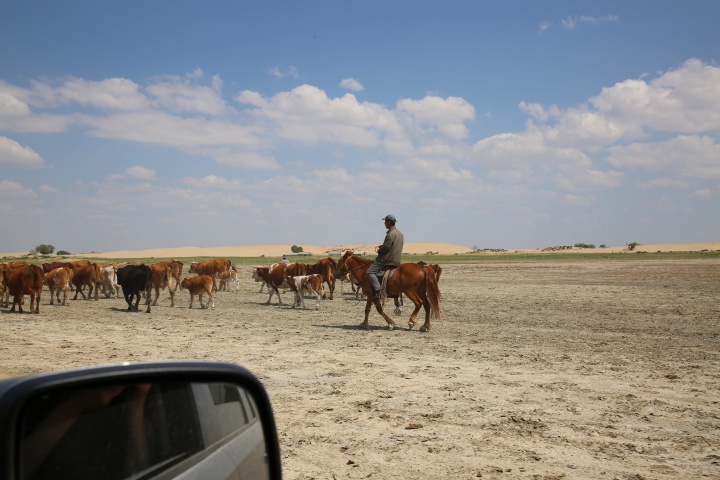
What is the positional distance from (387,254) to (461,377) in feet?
22.0

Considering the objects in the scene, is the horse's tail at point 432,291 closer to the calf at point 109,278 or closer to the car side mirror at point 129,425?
the car side mirror at point 129,425

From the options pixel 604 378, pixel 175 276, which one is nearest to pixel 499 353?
pixel 604 378

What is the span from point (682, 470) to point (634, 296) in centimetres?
2072

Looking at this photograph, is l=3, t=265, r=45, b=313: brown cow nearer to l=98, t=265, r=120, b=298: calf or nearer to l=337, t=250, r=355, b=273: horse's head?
l=98, t=265, r=120, b=298: calf

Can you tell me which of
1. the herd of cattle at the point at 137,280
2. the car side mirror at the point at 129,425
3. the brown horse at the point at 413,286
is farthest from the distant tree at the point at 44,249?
the car side mirror at the point at 129,425

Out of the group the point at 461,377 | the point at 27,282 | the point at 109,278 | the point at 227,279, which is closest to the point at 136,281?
the point at 27,282

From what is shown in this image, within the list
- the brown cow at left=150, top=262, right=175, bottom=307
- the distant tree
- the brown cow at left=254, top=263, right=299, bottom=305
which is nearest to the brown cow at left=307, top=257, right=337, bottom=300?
the brown cow at left=254, top=263, right=299, bottom=305

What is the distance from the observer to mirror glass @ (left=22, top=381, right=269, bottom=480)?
1.80 meters

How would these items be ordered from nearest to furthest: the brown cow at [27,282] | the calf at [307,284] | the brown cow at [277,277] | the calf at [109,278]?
the brown cow at [27,282], the calf at [307,284], the brown cow at [277,277], the calf at [109,278]

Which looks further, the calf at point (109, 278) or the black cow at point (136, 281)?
the calf at point (109, 278)

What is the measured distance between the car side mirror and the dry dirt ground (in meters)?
3.47

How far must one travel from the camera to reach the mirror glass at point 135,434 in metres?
1.80

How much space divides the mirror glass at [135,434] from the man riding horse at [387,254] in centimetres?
1351

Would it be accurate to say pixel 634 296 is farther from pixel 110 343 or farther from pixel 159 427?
pixel 159 427
